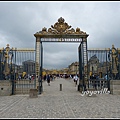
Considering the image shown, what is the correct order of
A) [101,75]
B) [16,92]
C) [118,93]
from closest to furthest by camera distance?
[118,93], [16,92], [101,75]

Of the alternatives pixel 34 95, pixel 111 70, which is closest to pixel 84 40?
pixel 111 70

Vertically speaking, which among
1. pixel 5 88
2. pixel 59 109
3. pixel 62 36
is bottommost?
pixel 59 109

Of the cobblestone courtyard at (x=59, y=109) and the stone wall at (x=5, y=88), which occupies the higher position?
the stone wall at (x=5, y=88)

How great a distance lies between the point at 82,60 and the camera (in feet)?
48.8

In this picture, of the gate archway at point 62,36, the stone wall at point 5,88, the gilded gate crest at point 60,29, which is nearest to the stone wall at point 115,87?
the gate archway at point 62,36

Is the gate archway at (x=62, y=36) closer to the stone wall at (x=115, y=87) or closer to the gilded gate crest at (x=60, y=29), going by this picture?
the gilded gate crest at (x=60, y=29)

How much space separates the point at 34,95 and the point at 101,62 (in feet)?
22.2

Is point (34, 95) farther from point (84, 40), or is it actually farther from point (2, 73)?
point (84, 40)

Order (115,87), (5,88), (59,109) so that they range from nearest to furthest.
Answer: (59,109)
(5,88)
(115,87)

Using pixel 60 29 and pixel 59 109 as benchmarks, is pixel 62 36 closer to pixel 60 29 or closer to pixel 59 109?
pixel 60 29

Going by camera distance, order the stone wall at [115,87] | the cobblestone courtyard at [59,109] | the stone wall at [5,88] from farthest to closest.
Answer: the stone wall at [115,87] → the stone wall at [5,88] → the cobblestone courtyard at [59,109]

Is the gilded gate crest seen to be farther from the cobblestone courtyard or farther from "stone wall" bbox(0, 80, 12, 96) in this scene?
the cobblestone courtyard

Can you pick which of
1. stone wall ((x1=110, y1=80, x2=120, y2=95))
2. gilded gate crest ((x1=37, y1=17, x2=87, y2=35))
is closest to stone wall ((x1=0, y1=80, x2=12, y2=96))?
gilded gate crest ((x1=37, y1=17, x2=87, y2=35))

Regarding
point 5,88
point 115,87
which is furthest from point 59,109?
point 115,87
